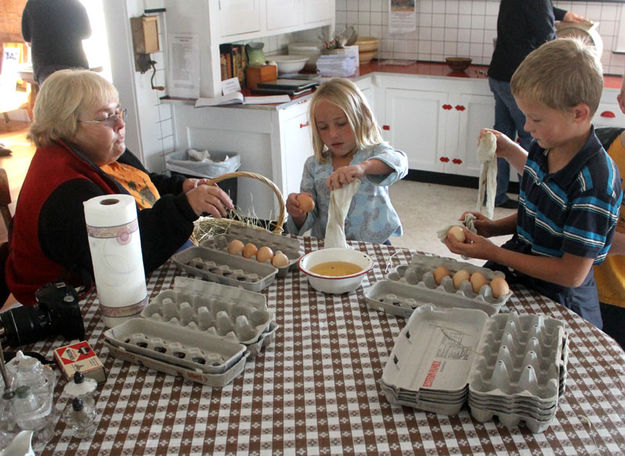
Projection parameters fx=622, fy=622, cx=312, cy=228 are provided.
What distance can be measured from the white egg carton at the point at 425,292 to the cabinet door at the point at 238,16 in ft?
8.31

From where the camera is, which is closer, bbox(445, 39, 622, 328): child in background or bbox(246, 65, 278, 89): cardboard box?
bbox(445, 39, 622, 328): child in background

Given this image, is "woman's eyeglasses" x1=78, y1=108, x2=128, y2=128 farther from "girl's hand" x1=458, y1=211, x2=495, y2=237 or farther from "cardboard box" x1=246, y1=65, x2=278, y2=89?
"cardboard box" x1=246, y1=65, x2=278, y2=89

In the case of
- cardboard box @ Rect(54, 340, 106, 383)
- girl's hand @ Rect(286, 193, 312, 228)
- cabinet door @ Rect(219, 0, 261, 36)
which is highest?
cabinet door @ Rect(219, 0, 261, 36)

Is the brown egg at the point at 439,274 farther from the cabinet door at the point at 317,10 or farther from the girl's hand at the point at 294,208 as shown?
the cabinet door at the point at 317,10

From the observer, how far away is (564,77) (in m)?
1.41

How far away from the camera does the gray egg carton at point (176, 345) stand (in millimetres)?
1230

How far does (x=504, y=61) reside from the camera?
393cm

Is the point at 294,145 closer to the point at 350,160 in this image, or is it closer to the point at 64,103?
the point at 350,160

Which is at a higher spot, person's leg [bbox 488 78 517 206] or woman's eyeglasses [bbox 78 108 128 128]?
woman's eyeglasses [bbox 78 108 128 128]

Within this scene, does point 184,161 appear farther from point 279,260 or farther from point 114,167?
point 279,260

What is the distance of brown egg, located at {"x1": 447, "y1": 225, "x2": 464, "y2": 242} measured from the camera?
1583 millimetres

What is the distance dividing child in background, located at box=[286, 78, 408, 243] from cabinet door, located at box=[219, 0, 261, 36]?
176 centimetres

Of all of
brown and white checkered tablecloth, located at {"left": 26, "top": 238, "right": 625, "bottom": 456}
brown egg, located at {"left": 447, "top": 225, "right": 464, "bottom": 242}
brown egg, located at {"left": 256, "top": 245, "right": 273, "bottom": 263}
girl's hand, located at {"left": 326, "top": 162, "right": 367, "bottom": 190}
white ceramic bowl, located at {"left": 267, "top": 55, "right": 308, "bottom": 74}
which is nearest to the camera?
brown and white checkered tablecloth, located at {"left": 26, "top": 238, "right": 625, "bottom": 456}

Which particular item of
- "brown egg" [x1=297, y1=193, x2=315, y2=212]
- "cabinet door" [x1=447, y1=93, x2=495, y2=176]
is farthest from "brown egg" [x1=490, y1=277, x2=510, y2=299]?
"cabinet door" [x1=447, y1=93, x2=495, y2=176]
